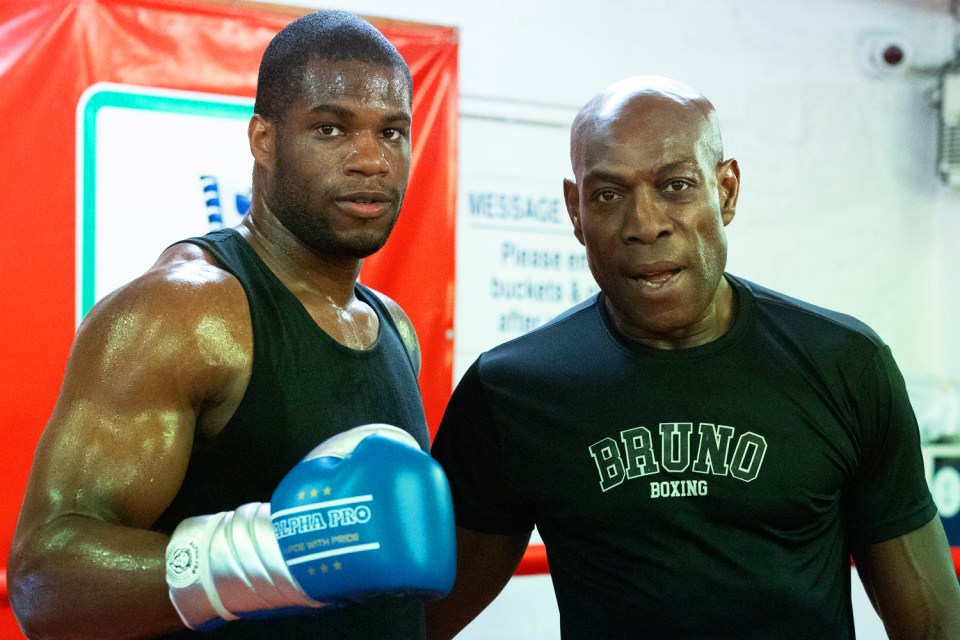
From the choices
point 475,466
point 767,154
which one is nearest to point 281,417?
point 475,466

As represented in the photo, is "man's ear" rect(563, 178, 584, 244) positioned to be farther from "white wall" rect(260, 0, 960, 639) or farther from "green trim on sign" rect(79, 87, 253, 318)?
"white wall" rect(260, 0, 960, 639)

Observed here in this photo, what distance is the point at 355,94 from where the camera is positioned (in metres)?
1.54

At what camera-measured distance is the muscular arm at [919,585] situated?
63.8 inches

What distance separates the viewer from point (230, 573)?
3.95ft

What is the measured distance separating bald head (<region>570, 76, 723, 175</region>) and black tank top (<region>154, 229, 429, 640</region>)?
0.49m

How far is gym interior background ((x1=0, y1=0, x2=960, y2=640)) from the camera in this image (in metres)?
3.39

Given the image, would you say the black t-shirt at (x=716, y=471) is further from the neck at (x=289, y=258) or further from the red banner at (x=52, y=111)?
the red banner at (x=52, y=111)

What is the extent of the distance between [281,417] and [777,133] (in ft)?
9.34

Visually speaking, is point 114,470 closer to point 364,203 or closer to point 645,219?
point 364,203

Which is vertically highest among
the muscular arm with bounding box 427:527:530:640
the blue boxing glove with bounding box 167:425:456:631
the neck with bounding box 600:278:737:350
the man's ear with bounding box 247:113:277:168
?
the man's ear with bounding box 247:113:277:168

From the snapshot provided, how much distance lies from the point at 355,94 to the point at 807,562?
0.93 m

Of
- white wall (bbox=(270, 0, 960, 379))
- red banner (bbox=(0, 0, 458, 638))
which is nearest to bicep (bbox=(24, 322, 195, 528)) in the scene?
red banner (bbox=(0, 0, 458, 638))

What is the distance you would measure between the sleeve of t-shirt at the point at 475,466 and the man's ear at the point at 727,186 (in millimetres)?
463

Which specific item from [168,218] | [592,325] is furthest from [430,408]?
[592,325]
